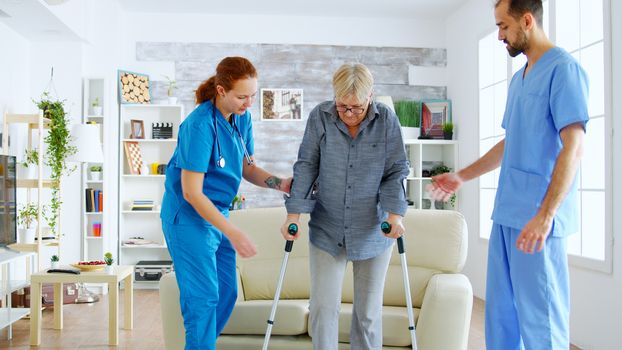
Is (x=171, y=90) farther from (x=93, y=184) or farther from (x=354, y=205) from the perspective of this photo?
(x=354, y=205)

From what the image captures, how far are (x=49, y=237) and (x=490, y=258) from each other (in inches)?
182

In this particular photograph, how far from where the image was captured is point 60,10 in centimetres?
541

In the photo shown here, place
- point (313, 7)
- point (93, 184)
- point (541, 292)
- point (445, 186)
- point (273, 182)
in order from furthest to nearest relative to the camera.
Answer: point (313, 7)
point (93, 184)
point (273, 182)
point (445, 186)
point (541, 292)

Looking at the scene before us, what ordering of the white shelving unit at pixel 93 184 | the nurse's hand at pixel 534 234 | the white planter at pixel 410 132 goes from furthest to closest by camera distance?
the white planter at pixel 410 132 < the white shelving unit at pixel 93 184 < the nurse's hand at pixel 534 234

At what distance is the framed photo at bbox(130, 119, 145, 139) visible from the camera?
7.12 meters

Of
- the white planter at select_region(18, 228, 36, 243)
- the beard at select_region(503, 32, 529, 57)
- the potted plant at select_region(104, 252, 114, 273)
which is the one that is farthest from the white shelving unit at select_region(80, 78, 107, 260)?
the beard at select_region(503, 32, 529, 57)

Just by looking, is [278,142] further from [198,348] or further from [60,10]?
[198,348]

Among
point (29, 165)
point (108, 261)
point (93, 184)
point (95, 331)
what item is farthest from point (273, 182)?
point (93, 184)

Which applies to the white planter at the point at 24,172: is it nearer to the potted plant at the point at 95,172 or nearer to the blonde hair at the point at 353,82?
the potted plant at the point at 95,172

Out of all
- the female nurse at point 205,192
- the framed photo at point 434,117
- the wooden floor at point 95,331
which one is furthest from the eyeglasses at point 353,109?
the framed photo at point 434,117

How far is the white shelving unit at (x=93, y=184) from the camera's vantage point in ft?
21.4

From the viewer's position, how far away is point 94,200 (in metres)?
6.54

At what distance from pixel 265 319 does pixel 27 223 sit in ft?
10.1

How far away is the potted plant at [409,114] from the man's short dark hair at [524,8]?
17.1ft
